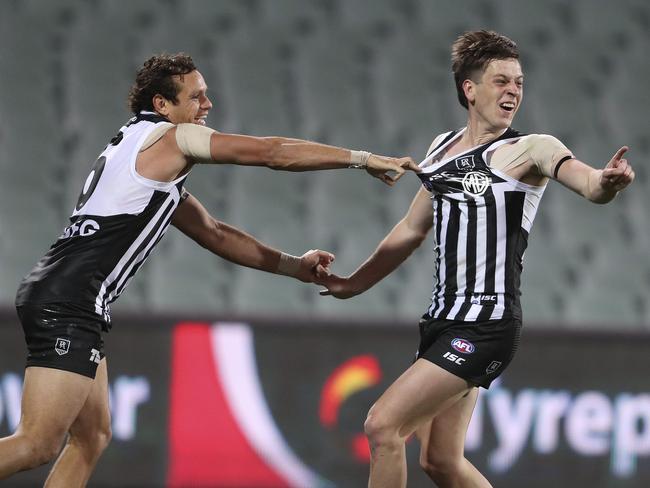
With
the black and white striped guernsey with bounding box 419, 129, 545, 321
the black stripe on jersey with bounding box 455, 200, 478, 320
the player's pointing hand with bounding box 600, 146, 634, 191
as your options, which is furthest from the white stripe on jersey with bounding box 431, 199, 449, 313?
the player's pointing hand with bounding box 600, 146, 634, 191

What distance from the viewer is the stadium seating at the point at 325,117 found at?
7.16 m

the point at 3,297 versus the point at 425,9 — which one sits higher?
the point at 425,9

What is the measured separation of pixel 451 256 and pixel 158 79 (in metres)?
1.35

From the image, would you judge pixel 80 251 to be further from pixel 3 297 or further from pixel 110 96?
pixel 110 96

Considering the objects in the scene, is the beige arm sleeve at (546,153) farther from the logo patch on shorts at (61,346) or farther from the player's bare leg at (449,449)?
the logo patch on shorts at (61,346)

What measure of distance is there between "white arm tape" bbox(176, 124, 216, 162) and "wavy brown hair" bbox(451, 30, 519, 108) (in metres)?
1.03

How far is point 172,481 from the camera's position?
632cm

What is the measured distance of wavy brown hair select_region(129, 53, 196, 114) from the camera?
4504mm

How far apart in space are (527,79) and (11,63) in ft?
11.5

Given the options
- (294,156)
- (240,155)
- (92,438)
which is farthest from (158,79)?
(92,438)

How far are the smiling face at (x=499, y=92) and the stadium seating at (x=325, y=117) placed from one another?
2824 millimetres

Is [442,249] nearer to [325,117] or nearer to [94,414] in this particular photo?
[94,414]

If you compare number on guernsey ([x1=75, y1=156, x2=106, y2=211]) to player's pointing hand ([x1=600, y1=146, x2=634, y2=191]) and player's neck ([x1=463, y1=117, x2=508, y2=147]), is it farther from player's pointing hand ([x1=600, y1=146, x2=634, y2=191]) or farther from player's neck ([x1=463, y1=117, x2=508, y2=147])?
player's pointing hand ([x1=600, y1=146, x2=634, y2=191])

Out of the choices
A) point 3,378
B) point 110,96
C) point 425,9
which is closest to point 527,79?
point 425,9
